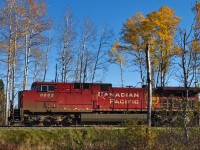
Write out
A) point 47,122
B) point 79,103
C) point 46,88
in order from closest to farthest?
point 47,122
point 46,88
point 79,103

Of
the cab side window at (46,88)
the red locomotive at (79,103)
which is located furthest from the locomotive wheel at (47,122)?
the cab side window at (46,88)

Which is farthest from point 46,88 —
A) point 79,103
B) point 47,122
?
point 79,103

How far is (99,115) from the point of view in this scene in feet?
86.5

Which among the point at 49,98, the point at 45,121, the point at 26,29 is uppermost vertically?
the point at 26,29

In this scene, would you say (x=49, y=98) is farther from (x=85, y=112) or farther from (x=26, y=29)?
(x=26, y=29)

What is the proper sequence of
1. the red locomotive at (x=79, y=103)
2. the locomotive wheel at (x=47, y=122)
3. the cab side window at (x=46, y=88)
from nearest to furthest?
the locomotive wheel at (x=47, y=122) → the red locomotive at (x=79, y=103) → the cab side window at (x=46, y=88)

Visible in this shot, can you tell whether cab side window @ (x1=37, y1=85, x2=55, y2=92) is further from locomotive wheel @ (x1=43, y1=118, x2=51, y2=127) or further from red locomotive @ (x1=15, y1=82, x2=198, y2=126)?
locomotive wheel @ (x1=43, y1=118, x2=51, y2=127)

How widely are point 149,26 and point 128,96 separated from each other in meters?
10.4

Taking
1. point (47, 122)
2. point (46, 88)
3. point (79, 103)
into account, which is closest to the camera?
point (47, 122)

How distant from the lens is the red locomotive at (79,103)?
2559 cm

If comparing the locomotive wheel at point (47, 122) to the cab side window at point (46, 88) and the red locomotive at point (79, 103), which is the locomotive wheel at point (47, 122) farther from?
the cab side window at point (46, 88)

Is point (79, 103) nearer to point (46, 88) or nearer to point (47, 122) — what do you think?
point (46, 88)

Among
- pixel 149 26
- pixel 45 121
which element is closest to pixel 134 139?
pixel 45 121

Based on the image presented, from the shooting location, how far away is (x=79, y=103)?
26.6 m
